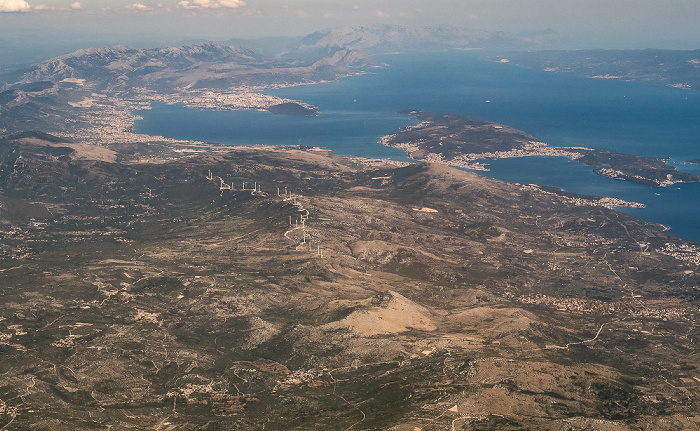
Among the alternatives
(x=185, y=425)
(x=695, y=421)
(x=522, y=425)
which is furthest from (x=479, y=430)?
(x=185, y=425)

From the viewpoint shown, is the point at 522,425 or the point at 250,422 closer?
the point at 522,425

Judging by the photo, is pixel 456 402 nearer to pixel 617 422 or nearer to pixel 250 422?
pixel 617 422

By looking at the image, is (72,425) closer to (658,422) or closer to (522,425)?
(522,425)

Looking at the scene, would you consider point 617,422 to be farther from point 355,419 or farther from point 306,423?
point 306,423

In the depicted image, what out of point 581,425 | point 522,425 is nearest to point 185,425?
point 522,425

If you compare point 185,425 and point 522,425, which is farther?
point 185,425

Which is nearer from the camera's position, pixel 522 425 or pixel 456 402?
pixel 522 425

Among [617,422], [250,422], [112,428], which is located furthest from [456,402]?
[112,428]
